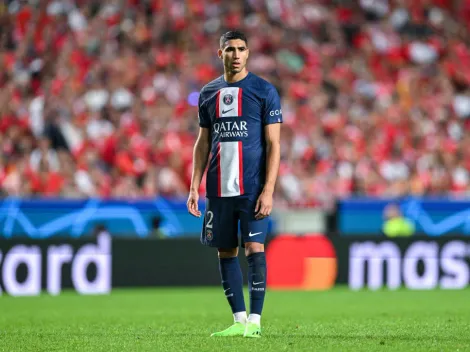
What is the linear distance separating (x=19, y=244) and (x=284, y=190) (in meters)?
4.68

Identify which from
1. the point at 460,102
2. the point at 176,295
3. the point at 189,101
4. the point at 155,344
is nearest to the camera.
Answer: the point at 155,344

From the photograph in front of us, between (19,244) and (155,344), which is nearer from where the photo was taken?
(155,344)

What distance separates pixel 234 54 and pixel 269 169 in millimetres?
808

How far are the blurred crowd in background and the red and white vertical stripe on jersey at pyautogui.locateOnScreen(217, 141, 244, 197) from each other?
877 centimetres

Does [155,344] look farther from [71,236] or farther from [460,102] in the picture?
[460,102]

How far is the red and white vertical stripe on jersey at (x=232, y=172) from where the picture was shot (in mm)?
6410

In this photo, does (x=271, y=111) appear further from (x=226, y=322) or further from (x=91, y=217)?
(x=91, y=217)

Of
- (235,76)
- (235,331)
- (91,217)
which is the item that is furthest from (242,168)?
(91,217)

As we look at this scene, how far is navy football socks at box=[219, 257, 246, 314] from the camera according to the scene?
654 cm

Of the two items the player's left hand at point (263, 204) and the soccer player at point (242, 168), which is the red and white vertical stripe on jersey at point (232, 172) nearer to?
the soccer player at point (242, 168)

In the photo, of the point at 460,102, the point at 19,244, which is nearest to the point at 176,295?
the point at 19,244

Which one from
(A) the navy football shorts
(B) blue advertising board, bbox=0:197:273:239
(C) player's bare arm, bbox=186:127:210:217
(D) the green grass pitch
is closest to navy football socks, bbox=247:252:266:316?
(A) the navy football shorts

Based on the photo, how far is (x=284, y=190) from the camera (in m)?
16.0

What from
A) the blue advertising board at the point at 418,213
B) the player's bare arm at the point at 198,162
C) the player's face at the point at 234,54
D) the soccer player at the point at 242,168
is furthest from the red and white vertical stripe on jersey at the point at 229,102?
the blue advertising board at the point at 418,213
